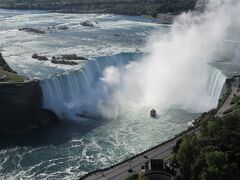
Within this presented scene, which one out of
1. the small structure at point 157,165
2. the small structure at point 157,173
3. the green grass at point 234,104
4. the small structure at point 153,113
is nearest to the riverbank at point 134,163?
the small structure at point 157,165

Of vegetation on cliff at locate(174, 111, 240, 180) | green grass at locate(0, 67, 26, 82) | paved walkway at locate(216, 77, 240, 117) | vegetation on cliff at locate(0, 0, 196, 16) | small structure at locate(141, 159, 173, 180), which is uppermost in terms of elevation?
vegetation on cliff at locate(174, 111, 240, 180)

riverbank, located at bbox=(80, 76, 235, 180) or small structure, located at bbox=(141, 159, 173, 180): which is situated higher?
small structure, located at bbox=(141, 159, 173, 180)

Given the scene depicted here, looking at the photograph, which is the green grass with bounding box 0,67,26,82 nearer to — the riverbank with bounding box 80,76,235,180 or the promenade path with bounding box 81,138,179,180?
the riverbank with bounding box 80,76,235,180

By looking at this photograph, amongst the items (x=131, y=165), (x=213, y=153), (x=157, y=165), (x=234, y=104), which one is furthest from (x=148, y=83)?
(x=213, y=153)

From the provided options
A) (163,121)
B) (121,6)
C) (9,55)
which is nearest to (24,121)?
(163,121)

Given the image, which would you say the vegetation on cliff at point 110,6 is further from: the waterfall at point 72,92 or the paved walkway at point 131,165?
the paved walkway at point 131,165

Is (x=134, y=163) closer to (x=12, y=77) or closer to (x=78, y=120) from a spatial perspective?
(x=78, y=120)

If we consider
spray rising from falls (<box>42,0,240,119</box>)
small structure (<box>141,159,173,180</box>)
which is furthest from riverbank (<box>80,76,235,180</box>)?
Result: spray rising from falls (<box>42,0,240,119</box>)
